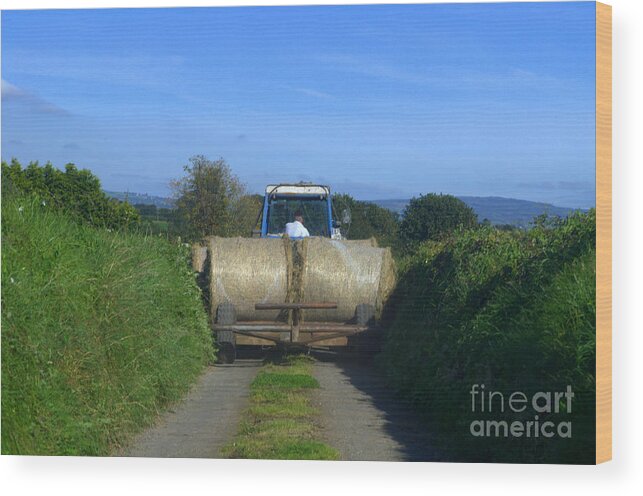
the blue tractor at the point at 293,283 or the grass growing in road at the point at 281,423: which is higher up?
the blue tractor at the point at 293,283

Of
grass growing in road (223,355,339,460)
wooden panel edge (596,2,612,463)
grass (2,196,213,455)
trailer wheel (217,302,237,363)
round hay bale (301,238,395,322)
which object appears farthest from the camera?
round hay bale (301,238,395,322)

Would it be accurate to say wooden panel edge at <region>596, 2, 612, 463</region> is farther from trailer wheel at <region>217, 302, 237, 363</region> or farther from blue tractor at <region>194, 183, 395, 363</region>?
trailer wheel at <region>217, 302, 237, 363</region>

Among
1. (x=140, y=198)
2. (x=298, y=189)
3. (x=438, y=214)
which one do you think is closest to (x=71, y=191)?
(x=140, y=198)

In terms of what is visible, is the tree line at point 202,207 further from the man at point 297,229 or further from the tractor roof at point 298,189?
the man at point 297,229

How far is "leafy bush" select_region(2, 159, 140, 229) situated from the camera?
8.70 m

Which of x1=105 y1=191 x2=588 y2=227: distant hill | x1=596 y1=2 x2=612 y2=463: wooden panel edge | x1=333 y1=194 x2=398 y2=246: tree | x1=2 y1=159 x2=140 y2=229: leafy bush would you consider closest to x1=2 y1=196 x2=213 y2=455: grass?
x1=2 y1=159 x2=140 y2=229: leafy bush

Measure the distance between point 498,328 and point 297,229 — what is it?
144 inches

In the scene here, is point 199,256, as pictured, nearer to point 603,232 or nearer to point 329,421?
point 329,421

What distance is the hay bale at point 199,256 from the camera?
10684 millimetres

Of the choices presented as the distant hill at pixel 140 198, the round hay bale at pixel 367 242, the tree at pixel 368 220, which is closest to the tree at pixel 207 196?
the distant hill at pixel 140 198

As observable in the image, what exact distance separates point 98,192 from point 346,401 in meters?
2.54

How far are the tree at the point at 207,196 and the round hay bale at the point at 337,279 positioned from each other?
4.32ft

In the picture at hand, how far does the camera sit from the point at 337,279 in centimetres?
1155

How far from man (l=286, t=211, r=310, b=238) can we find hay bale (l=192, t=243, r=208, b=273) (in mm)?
957
